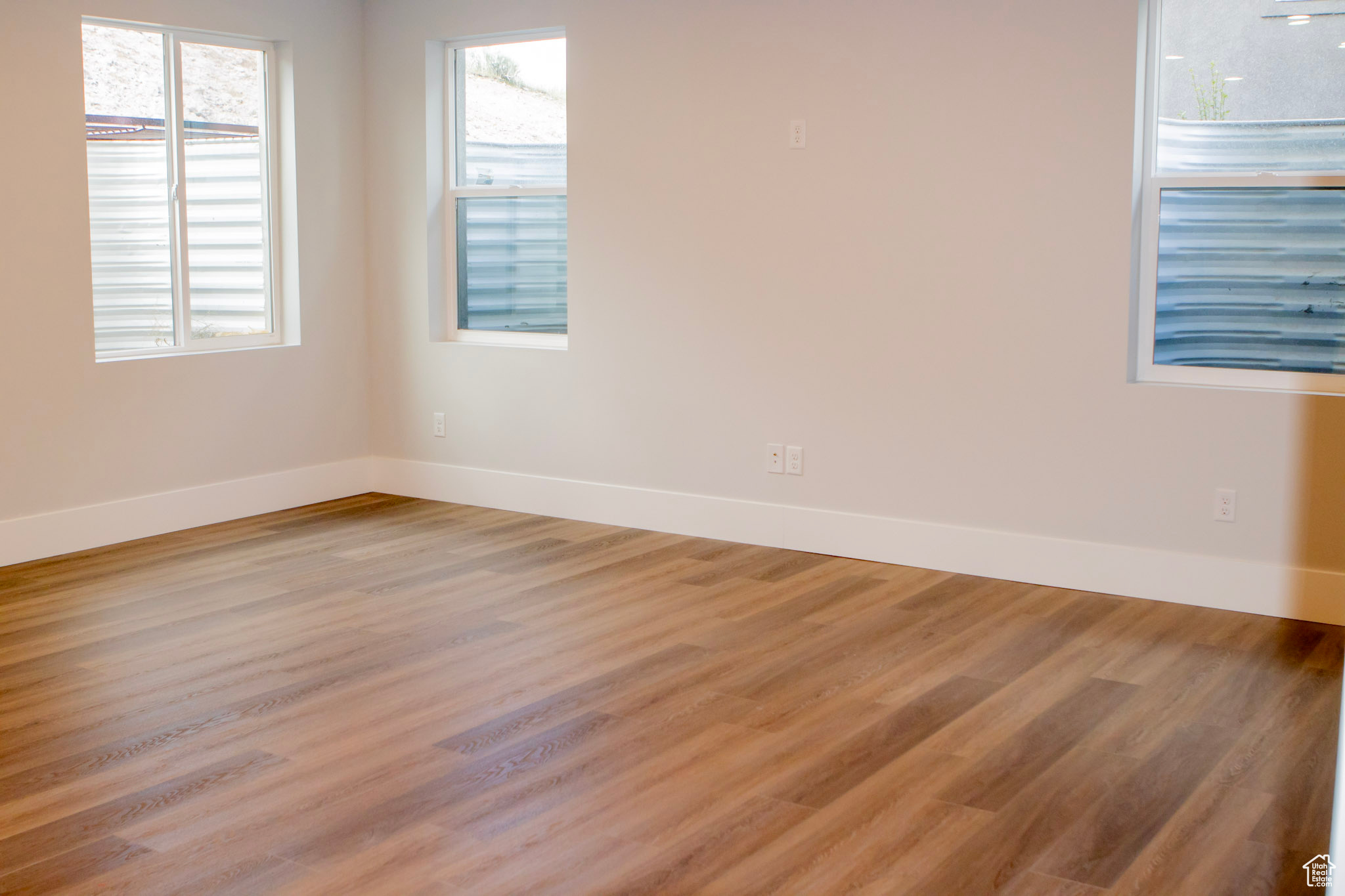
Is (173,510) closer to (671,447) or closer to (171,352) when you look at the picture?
(171,352)

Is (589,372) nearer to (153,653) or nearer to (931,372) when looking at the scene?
(931,372)

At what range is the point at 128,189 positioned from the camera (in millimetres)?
5117

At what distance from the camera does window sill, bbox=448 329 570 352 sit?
227 inches

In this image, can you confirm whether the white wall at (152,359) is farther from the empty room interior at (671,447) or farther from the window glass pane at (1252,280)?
the window glass pane at (1252,280)

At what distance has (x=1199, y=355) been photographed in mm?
4344

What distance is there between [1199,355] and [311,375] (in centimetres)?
407

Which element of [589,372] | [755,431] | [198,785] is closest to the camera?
[198,785]

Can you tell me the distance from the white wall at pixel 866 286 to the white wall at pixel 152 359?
373 mm

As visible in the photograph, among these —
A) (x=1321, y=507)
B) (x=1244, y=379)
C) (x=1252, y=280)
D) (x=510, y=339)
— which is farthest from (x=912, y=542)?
(x=510, y=339)

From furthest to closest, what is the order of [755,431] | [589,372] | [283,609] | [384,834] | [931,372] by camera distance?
[589,372]
[755,431]
[931,372]
[283,609]
[384,834]

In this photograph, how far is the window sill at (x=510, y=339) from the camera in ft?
19.0

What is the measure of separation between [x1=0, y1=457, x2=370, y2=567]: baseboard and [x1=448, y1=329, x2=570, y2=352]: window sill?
86 cm

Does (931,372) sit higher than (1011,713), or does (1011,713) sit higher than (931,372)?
(931,372)

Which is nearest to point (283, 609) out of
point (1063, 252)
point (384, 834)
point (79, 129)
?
point (384, 834)
